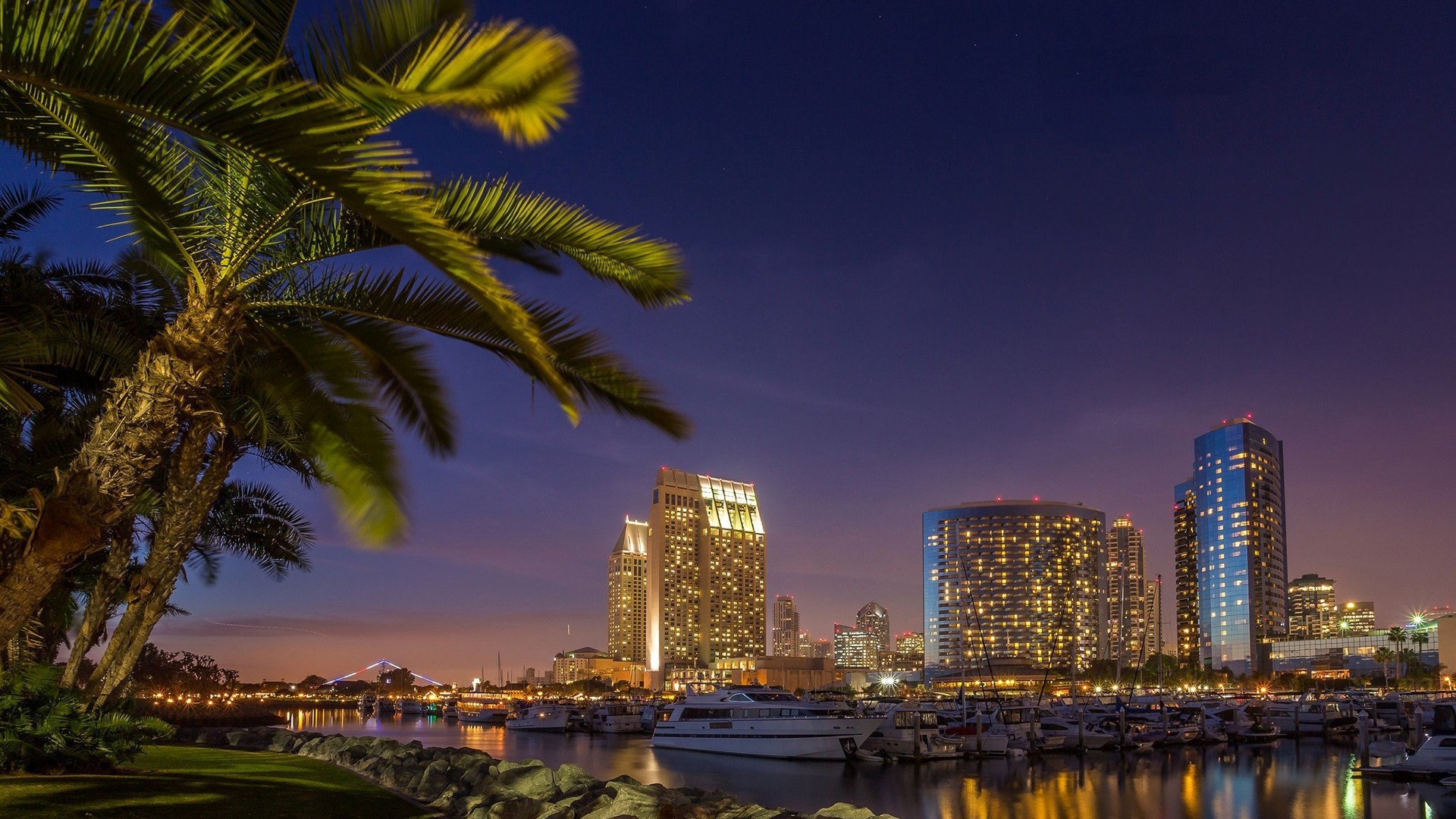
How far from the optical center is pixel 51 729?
10438 mm

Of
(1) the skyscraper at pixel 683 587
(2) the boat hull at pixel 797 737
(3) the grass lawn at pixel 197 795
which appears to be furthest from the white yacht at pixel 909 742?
(1) the skyscraper at pixel 683 587

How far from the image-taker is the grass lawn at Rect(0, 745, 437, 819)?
30.4ft

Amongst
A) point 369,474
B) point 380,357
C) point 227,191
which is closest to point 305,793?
point 369,474

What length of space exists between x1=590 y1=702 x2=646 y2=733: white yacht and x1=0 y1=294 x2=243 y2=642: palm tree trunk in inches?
2774

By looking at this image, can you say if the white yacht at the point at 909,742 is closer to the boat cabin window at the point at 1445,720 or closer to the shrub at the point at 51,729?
the boat cabin window at the point at 1445,720

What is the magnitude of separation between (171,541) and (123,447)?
311cm

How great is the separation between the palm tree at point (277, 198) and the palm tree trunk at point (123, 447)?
0.05ft

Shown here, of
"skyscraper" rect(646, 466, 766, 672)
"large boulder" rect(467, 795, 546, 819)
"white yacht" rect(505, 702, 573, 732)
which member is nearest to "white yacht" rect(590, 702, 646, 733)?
"white yacht" rect(505, 702, 573, 732)

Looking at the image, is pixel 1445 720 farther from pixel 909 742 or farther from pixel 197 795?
pixel 197 795

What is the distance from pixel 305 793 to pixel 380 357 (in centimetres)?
563

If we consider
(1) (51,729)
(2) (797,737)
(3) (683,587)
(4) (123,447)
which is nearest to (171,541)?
(1) (51,729)

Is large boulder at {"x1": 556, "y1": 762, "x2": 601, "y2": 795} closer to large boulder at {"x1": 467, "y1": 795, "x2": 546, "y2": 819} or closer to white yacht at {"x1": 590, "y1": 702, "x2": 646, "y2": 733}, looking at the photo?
→ large boulder at {"x1": 467, "y1": 795, "x2": 546, "y2": 819}

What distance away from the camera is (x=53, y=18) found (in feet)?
16.3

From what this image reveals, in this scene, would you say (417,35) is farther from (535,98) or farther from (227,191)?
(227,191)
